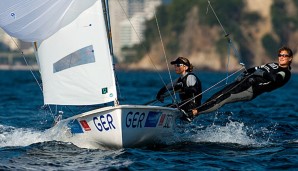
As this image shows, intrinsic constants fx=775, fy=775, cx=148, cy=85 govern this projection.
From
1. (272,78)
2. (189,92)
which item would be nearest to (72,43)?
(189,92)

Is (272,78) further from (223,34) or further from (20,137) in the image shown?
(223,34)

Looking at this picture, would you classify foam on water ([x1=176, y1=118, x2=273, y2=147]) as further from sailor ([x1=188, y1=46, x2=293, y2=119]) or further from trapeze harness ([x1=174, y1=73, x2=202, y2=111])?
sailor ([x1=188, y1=46, x2=293, y2=119])

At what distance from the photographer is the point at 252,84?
12.2 m

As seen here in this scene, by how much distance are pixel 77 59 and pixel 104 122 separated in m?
1.17

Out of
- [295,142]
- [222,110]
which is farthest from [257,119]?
[295,142]

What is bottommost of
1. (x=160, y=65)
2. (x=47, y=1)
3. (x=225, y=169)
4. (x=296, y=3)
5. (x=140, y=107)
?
(x=225, y=169)

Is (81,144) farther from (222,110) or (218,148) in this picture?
(222,110)

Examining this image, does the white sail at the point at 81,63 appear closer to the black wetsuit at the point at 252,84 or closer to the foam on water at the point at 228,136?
the black wetsuit at the point at 252,84

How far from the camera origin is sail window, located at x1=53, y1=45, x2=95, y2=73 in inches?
446

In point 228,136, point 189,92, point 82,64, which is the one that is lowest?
point 228,136

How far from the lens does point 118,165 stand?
1030cm

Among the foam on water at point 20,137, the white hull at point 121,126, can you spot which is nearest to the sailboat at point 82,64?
the white hull at point 121,126

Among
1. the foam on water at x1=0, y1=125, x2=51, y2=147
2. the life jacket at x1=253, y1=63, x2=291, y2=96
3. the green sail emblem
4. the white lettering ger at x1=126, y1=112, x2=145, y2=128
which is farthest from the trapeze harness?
the foam on water at x1=0, y1=125, x2=51, y2=147

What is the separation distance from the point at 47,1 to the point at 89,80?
1.33 meters
